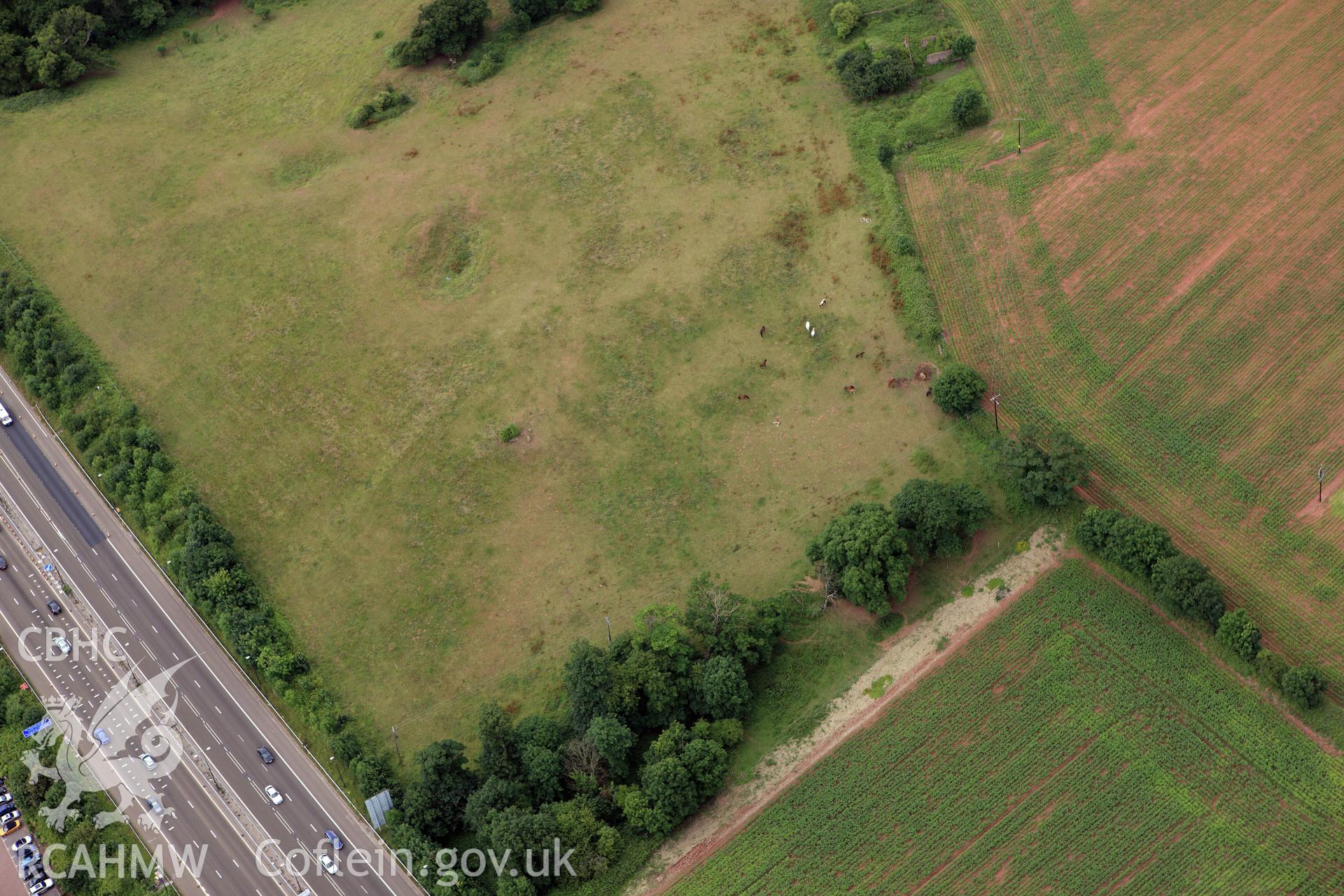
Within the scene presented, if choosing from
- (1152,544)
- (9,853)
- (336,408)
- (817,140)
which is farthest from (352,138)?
(1152,544)

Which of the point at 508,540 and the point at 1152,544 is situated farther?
the point at 508,540

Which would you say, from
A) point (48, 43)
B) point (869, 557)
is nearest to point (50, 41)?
point (48, 43)

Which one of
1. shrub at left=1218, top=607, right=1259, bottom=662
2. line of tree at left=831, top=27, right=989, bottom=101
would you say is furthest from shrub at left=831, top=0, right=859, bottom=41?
shrub at left=1218, top=607, right=1259, bottom=662

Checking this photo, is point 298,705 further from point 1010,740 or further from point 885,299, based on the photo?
point 885,299

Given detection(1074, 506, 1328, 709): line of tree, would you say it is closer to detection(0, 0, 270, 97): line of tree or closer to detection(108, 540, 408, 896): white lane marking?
detection(108, 540, 408, 896): white lane marking

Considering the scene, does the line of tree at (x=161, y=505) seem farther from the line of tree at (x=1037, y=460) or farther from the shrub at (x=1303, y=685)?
the shrub at (x=1303, y=685)

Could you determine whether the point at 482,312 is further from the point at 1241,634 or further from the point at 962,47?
the point at 1241,634
